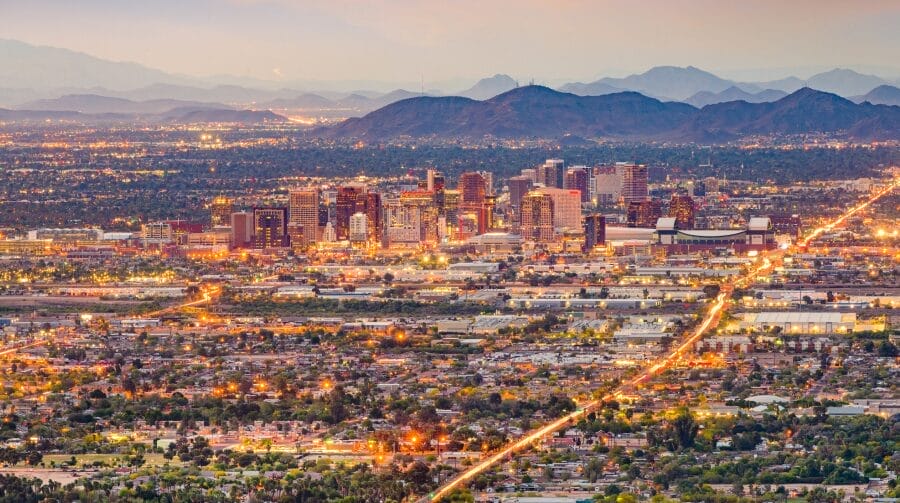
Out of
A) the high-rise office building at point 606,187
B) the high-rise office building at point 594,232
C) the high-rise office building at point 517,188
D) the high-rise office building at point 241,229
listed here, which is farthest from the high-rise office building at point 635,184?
the high-rise office building at point 241,229

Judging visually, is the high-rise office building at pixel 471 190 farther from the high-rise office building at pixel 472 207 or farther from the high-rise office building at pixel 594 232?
the high-rise office building at pixel 594 232

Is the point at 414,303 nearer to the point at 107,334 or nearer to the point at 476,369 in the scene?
the point at 107,334

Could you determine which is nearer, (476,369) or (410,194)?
(476,369)

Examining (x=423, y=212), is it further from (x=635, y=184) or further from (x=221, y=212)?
(x=635, y=184)

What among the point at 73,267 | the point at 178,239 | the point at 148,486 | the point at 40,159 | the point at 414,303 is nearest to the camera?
the point at 148,486

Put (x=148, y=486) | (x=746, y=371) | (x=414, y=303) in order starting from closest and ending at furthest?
(x=148, y=486) → (x=746, y=371) → (x=414, y=303)

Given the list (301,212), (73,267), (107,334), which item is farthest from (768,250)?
(107,334)
